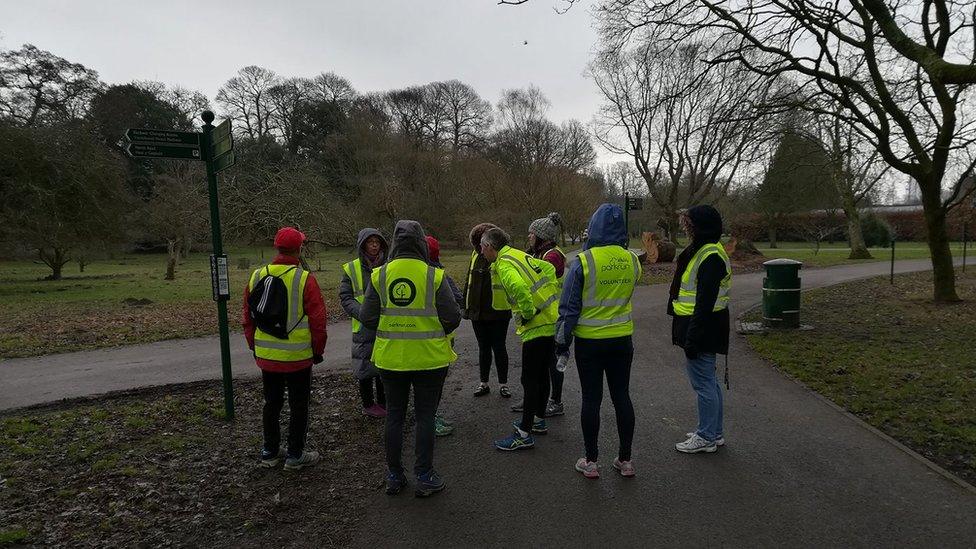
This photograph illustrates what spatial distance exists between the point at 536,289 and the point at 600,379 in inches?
42.1

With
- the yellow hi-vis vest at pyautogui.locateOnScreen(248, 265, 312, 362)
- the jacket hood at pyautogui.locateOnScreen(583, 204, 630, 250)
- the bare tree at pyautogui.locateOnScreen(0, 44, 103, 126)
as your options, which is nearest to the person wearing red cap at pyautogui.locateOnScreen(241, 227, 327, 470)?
the yellow hi-vis vest at pyautogui.locateOnScreen(248, 265, 312, 362)

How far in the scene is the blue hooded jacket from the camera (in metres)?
4.00

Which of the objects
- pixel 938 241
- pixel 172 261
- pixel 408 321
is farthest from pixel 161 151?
pixel 172 261

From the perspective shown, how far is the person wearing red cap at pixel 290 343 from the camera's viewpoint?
4.13 m

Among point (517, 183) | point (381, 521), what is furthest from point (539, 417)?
point (517, 183)

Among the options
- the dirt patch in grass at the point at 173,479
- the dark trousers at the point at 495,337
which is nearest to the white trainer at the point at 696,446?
the dark trousers at the point at 495,337

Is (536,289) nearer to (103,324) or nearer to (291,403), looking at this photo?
(291,403)

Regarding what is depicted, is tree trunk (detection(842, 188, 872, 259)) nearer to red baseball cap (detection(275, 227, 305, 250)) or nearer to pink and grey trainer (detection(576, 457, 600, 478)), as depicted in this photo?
pink and grey trainer (detection(576, 457, 600, 478))

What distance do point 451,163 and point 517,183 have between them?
20.5ft

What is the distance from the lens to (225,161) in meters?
5.19

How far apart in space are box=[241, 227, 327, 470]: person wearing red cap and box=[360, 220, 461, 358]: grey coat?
1.55 ft

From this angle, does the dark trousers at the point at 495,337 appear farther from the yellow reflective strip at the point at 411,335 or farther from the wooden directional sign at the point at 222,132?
the wooden directional sign at the point at 222,132

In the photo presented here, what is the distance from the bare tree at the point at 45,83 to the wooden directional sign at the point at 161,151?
94.5ft

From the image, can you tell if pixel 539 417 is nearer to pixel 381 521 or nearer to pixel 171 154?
pixel 381 521
